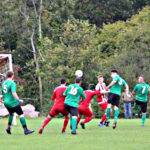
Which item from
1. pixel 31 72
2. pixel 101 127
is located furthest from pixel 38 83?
pixel 101 127

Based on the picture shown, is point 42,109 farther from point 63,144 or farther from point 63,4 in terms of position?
point 63,144

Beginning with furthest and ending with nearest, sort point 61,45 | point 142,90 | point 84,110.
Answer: point 61,45
point 142,90
point 84,110

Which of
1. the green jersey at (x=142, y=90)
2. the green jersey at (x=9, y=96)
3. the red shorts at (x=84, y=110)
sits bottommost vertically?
the red shorts at (x=84, y=110)

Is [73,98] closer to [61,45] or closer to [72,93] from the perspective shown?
[72,93]

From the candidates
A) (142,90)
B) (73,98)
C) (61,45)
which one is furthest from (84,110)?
(61,45)

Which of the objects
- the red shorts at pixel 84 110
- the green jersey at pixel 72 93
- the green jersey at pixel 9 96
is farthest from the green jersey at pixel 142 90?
the green jersey at pixel 9 96

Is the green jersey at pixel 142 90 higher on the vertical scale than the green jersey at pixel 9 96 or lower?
lower

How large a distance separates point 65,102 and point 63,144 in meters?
3.71

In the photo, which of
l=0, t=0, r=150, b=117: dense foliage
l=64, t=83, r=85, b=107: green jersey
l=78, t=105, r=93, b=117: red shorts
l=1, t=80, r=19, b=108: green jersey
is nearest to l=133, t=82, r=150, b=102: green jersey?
l=78, t=105, r=93, b=117: red shorts

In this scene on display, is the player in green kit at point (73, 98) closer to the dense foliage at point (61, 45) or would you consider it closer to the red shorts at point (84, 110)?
the red shorts at point (84, 110)

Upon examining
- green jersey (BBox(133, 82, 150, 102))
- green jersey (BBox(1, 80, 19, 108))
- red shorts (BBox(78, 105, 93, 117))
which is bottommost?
red shorts (BBox(78, 105, 93, 117))

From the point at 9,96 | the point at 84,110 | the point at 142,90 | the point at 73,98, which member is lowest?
the point at 84,110

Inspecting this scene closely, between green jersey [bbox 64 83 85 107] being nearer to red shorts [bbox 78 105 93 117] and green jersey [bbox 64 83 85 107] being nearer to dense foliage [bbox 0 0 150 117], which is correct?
red shorts [bbox 78 105 93 117]

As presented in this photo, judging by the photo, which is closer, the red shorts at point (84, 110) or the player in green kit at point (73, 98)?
the player in green kit at point (73, 98)
